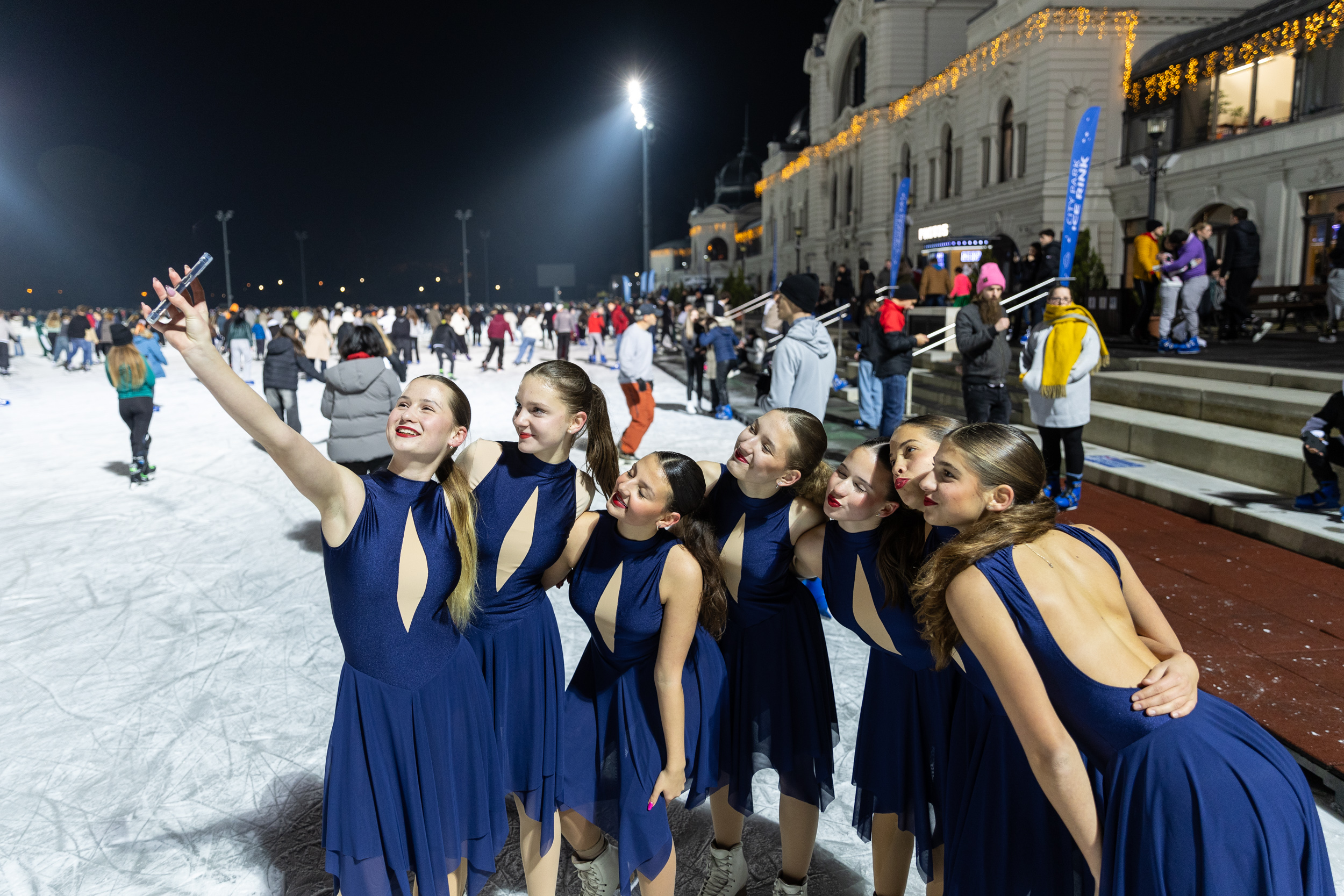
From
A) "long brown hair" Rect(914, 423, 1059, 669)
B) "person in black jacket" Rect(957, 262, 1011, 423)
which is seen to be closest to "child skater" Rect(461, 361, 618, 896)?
"long brown hair" Rect(914, 423, 1059, 669)

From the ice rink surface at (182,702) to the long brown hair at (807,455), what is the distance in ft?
3.86

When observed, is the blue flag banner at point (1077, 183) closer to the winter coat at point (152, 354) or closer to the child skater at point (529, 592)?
the child skater at point (529, 592)

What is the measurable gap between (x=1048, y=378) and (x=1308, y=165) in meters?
15.8

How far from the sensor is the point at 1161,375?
30.6ft

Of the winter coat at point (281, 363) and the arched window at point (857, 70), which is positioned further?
the arched window at point (857, 70)

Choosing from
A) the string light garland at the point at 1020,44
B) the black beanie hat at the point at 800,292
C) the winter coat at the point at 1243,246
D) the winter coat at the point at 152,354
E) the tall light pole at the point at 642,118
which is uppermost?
the string light garland at the point at 1020,44

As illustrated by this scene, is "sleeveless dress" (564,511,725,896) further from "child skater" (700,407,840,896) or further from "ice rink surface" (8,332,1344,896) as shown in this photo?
"ice rink surface" (8,332,1344,896)

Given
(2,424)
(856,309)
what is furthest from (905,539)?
(856,309)

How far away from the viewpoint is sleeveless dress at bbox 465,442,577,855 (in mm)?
2170

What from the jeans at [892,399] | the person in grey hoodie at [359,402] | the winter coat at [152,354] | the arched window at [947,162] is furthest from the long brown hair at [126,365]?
the arched window at [947,162]

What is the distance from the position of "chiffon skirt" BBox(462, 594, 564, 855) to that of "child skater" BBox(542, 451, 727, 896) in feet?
0.18

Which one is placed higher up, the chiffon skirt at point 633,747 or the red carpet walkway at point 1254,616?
the chiffon skirt at point 633,747

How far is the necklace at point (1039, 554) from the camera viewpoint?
1498 mm

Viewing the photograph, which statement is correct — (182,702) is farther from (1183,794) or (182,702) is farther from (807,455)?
(1183,794)
